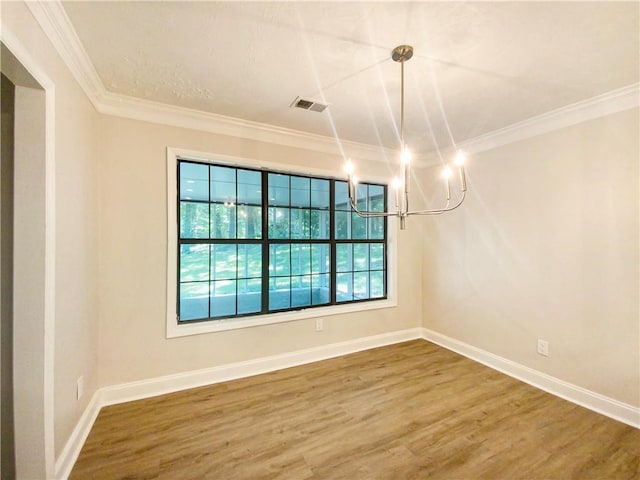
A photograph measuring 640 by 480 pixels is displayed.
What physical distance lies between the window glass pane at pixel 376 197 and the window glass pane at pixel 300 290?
1.38 meters

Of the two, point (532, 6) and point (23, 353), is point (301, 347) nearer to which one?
point (23, 353)

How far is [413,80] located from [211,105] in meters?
1.67

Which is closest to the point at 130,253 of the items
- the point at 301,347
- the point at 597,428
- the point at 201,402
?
the point at 201,402

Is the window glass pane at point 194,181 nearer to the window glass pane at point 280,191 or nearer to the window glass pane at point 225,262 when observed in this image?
the window glass pane at point 225,262

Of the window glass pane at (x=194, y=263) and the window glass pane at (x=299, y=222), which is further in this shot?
the window glass pane at (x=299, y=222)

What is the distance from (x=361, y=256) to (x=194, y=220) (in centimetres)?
208

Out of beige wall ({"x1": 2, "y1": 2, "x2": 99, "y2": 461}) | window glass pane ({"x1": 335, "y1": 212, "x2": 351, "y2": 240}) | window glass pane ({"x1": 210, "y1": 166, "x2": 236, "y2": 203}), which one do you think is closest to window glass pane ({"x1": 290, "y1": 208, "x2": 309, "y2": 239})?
window glass pane ({"x1": 335, "y1": 212, "x2": 351, "y2": 240})

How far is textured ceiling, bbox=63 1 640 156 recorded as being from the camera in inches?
57.6

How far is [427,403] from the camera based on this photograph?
7.95 ft

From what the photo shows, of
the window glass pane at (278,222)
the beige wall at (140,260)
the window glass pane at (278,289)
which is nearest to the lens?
the beige wall at (140,260)

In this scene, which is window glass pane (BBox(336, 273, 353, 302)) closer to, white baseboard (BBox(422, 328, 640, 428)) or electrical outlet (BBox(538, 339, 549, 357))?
white baseboard (BBox(422, 328, 640, 428))

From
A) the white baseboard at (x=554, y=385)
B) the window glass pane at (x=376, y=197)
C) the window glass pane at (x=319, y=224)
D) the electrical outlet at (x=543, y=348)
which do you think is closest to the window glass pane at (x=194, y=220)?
the window glass pane at (x=319, y=224)

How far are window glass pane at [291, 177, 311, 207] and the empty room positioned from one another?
1.1 inches

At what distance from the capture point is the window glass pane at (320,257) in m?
3.56
